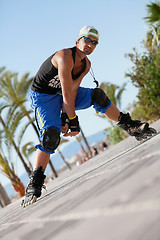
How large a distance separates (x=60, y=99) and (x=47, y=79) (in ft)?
0.94

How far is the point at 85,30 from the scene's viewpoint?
299 centimetres

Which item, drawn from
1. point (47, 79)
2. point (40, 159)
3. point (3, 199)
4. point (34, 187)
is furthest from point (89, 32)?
point (3, 199)

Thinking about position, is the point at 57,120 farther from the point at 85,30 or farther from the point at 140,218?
the point at 140,218

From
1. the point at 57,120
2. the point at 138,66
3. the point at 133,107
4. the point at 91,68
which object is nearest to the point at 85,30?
the point at 91,68

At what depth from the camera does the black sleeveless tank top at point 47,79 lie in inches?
119

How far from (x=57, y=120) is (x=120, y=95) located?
14840 millimetres

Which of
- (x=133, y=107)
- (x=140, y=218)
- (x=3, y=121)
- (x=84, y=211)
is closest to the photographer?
(x=140, y=218)

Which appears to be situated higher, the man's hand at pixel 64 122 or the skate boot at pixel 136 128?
the man's hand at pixel 64 122

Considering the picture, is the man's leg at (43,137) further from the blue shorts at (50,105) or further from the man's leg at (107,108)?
the man's leg at (107,108)

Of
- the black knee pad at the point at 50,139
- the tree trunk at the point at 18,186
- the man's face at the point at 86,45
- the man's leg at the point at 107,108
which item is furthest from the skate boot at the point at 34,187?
the tree trunk at the point at 18,186

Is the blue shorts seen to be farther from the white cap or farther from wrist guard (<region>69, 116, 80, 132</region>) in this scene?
the white cap

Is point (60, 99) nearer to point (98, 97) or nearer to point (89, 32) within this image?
point (98, 97)

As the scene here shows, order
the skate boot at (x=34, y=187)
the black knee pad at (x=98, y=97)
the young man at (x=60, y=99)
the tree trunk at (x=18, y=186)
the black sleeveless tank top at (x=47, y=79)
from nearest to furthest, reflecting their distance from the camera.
→ the skate boot at (x=34, y=187), the young man at (x=60, y=99), the black sleeveless tank top at (x=47, y=79), the black knee pad at (x=98, y=97), the tree trunk at (x=18, y=186)

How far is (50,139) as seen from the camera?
2795 millimetres
